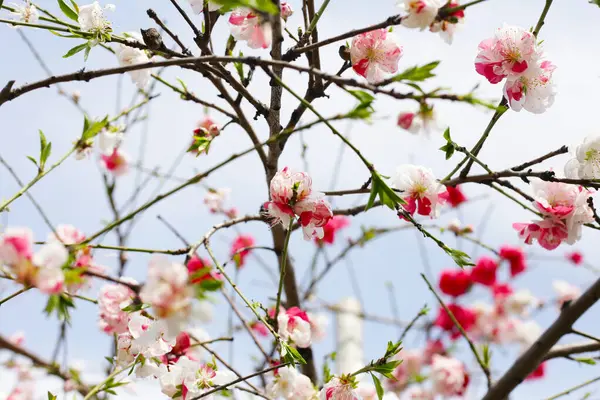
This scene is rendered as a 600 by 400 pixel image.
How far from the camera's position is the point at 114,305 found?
53.1 inches

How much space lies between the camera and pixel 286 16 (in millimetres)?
1306

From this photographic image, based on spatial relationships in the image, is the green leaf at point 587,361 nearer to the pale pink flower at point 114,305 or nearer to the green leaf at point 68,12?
the pale pink flower at point 114,305

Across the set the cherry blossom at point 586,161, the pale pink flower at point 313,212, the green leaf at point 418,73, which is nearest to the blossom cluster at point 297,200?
the pale pink flower at point 313,212

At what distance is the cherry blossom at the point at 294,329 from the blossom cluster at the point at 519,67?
0.71 metres

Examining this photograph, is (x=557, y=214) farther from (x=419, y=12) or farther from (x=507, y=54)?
(x=419, y=12)

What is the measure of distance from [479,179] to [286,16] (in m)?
→ 0.58

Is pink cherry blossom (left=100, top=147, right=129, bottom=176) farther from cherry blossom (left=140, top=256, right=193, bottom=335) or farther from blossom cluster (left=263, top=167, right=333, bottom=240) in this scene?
cherry blossom (left=140, top=256, right=193, bottom=335)

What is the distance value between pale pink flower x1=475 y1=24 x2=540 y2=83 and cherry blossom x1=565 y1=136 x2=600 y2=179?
0.21 m

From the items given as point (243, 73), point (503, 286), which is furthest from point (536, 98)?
point (503, 286)

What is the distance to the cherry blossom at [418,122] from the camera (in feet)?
4.82

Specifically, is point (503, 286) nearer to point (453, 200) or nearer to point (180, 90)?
Answer: point (453, 200)

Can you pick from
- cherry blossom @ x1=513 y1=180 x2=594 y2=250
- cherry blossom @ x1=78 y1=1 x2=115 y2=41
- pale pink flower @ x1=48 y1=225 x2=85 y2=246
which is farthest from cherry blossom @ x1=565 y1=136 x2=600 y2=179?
pale pink flower @ x1=48 y1=225 x2=85 y2=246

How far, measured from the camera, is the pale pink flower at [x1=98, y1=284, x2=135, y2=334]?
1.34 m

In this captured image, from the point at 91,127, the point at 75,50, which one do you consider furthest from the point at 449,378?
the point at 75,50
